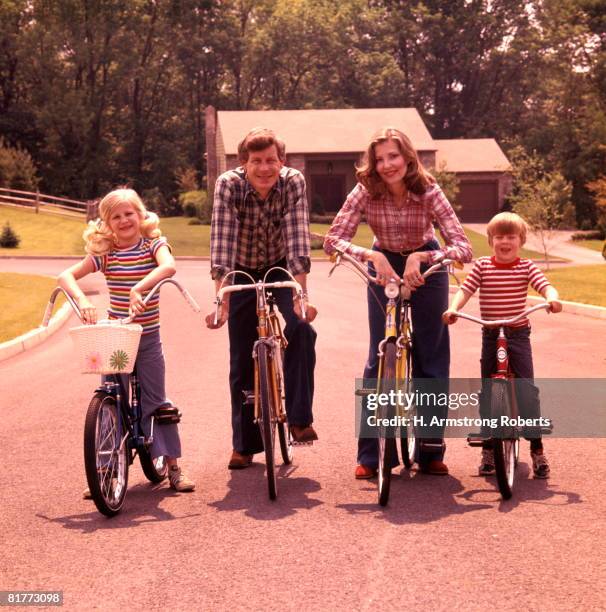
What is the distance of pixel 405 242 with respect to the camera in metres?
6.37

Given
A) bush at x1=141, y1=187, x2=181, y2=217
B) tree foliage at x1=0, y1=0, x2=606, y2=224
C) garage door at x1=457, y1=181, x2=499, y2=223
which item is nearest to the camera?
garage door at x1=457, y1=181, x2=499, y2=223

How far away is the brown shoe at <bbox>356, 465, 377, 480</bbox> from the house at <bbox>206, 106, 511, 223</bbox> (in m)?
53.9

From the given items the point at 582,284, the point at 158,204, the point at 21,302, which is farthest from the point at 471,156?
the point at 21,302

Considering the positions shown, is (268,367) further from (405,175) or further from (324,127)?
(324,127)

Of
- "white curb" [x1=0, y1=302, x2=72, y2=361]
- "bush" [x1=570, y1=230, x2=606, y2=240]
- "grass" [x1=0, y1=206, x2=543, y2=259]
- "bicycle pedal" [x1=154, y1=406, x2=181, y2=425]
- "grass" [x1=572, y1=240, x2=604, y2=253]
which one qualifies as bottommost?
"grass" [x1=572, y1=240, x2=604, y2=253]

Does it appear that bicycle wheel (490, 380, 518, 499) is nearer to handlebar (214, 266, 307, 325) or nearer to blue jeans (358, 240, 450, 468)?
blue jeans (358, 240, 450, 468)

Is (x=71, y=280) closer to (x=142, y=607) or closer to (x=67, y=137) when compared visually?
(x=142, y=607)

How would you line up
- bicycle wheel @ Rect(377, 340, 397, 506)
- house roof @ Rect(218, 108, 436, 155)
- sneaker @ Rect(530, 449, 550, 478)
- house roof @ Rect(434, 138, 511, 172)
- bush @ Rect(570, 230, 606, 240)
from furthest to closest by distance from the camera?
house roof @ Rect(434, 138, 511, 172)
house roof @ Rect(218, 108, 436, 155)
bush @ Rect(570, 230, 606, 240)
sneaker @ Rect(530, 449, 550, 478)
bicycle wheel @ Rect(377, 340, 397, 506)

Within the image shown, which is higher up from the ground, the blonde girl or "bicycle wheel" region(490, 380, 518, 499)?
the blonde girl

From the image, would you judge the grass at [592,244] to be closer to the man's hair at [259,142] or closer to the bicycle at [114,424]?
the man's hair at [259,142]

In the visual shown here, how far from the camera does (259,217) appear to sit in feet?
21.6

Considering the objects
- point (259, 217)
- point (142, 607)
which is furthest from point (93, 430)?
point (259, 217)

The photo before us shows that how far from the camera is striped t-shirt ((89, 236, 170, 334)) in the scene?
243 inches

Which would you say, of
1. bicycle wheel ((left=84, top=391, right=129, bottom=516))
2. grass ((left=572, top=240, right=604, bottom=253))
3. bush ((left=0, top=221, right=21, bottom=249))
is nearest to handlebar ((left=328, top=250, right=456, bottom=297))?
bicycle wheel ((left=84, top=391, right=129, bottom=516))
